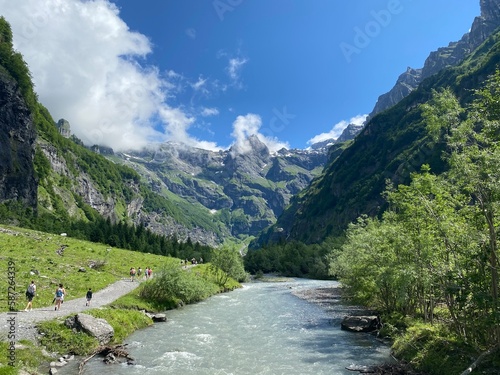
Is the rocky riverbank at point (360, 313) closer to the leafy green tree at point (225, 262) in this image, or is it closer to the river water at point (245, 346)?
the river water at point (245, 346)

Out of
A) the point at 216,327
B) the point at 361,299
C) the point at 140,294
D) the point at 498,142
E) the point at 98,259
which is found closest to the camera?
the point at 498,142

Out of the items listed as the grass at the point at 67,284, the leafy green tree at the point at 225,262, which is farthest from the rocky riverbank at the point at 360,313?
the leafy green tree at the point at 225,262

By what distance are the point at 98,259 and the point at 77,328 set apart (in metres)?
47.1

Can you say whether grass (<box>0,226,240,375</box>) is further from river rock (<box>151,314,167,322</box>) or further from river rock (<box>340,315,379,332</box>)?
river rock (<box>340,315,379,332</box>)

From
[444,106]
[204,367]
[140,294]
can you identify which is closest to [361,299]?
[140,294]

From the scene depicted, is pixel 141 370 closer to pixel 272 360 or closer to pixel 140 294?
pixel 272 360

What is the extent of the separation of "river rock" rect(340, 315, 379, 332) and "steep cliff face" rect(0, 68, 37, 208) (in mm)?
156938

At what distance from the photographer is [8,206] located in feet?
486

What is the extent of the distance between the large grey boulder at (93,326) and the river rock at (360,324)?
85.0ft

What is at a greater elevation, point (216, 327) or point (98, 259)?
point (98, 259)

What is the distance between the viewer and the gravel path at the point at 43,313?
27.8 metres

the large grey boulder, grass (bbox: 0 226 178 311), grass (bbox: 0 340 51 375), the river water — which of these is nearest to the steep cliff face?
grass (bbox: 0 226 178 311)

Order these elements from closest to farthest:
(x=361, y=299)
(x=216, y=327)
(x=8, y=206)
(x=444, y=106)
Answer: (x=444, y=106)
(x=216, y=327)
(x=361, y=299)
(x=8, y=206)

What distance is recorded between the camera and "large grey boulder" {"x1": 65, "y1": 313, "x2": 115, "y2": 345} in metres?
31.4
